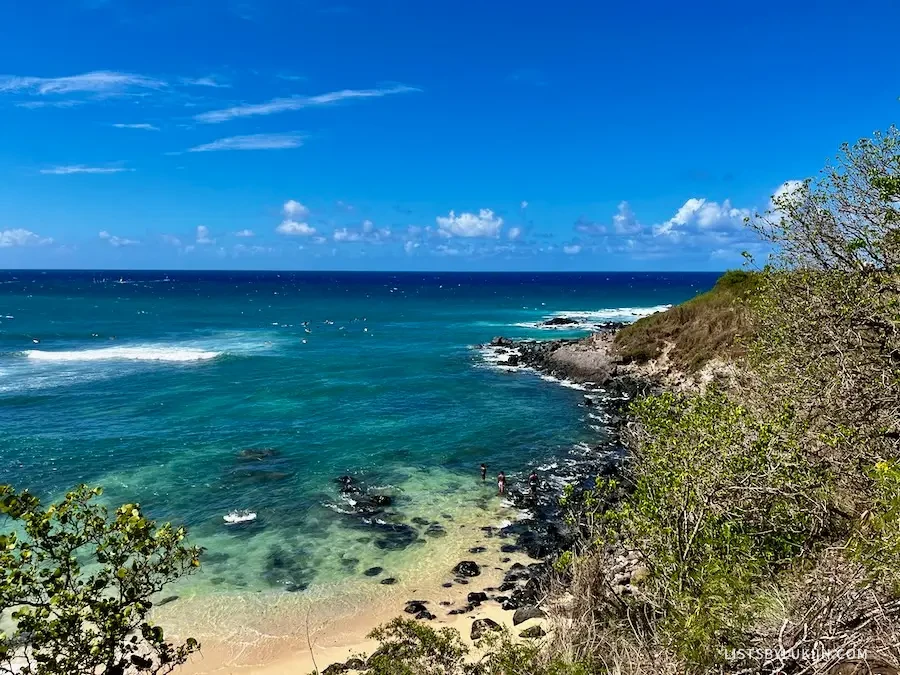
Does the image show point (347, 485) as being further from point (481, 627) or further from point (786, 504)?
point (786, 504)

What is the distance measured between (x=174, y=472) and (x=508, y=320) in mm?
84060

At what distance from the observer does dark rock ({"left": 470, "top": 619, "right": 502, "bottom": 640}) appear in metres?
18.0

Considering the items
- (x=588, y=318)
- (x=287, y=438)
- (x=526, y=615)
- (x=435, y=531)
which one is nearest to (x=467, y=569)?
(x=435, y=531)

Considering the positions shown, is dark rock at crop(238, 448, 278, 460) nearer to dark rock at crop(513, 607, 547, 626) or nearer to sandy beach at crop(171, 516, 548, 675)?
sandy beach at crop(171, 516, 548, 675)

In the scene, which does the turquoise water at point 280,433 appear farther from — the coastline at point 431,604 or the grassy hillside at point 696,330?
the grassy hillside at point 696,330

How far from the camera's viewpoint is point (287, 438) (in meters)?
39.6

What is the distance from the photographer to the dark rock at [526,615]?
750 inches

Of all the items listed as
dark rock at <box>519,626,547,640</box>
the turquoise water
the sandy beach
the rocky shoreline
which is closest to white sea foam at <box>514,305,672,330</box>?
the turquoise water

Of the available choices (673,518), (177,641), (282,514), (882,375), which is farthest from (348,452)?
(882,375)

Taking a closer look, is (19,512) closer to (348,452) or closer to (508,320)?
(348,452)

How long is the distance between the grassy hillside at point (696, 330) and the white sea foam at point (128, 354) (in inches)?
1905

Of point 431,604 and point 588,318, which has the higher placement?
point 588,318

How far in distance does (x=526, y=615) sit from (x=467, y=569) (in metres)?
4.37

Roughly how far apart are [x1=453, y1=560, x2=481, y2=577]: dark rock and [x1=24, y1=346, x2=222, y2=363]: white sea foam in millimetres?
53215
